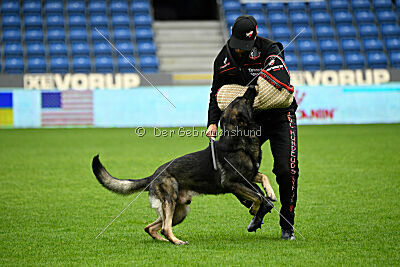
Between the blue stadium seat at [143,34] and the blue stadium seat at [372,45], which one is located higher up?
the blue stadium seat at [143,34]

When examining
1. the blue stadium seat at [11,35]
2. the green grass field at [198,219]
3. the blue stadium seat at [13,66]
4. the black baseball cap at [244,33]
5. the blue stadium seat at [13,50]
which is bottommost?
the green grass field at [198,219]

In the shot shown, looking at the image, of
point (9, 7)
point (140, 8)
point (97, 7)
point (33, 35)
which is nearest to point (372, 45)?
point (140, 8)

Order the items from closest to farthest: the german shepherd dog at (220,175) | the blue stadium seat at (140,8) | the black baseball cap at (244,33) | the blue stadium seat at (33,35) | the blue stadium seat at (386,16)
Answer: the black baseball cap at (244,33) < the german shepherd dog at (220,175) < the blue stadium seat at (33,35) < the blue stadium seat at (140,8) < the blue stadium seat at (386,16)

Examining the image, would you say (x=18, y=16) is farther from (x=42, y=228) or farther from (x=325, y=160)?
(x=42, y=228)

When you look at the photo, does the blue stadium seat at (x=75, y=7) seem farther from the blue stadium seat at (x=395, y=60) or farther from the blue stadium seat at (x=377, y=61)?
the blue stadium seat at (x=395, y=60)

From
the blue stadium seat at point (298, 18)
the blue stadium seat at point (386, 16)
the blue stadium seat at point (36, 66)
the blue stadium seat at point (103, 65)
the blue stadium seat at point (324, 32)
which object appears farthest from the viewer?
the blue stadium seat at point (386, 16)

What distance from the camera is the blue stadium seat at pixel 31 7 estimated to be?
2272 centimetres

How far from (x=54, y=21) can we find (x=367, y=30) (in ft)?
43.8

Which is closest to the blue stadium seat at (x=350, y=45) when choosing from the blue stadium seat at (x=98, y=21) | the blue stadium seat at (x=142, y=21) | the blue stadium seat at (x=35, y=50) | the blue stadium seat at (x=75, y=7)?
the blue stadium seat at (x=142, y=21)

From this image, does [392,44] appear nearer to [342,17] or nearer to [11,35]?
[342,17]

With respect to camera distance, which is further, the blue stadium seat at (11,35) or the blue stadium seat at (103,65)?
the blue stadium seat at (11,35)

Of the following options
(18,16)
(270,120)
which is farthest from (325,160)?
(18,16)

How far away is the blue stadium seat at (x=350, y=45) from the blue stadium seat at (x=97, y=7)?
10.3m

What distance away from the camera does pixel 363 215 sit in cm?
551
